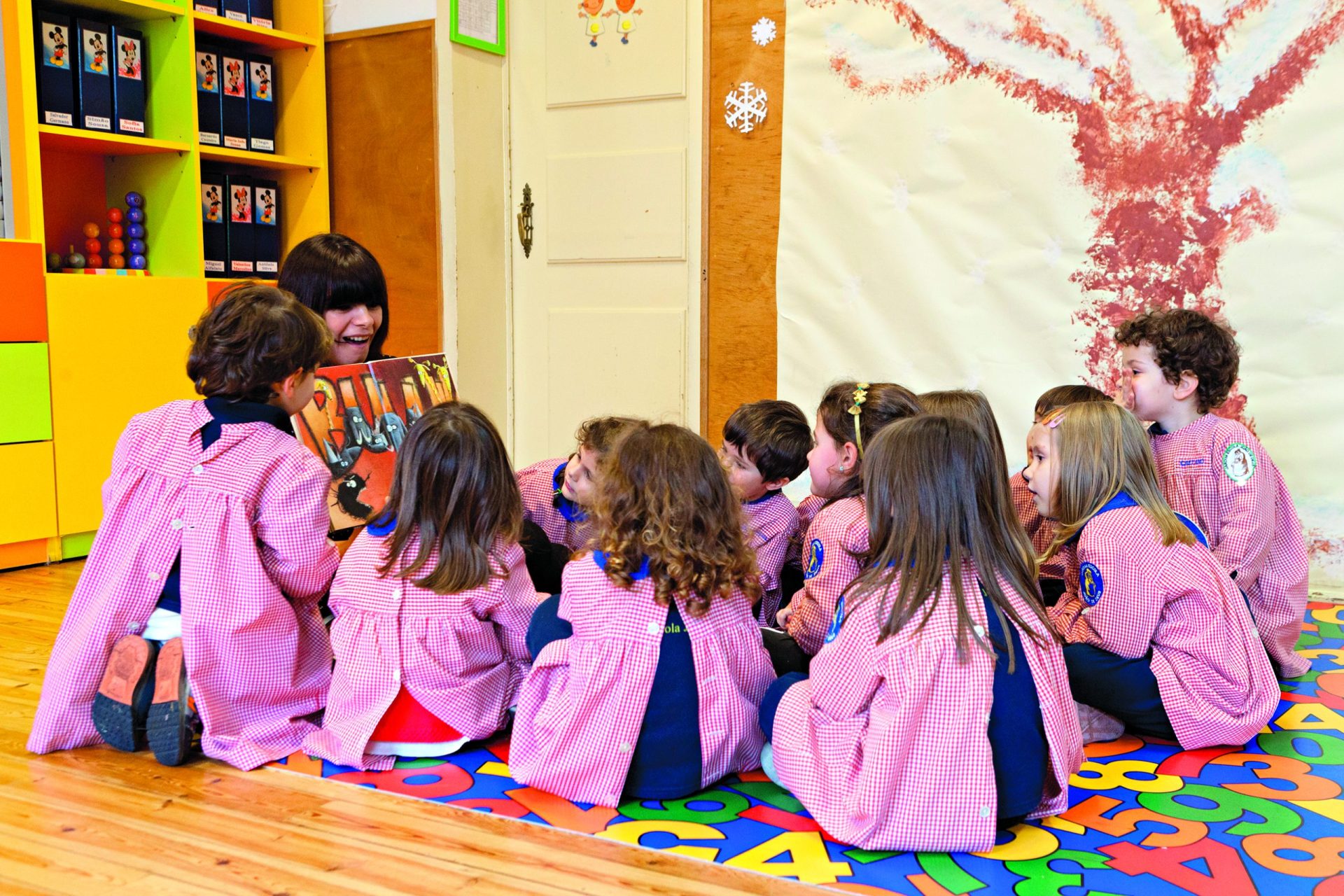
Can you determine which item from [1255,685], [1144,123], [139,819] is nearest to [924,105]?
[1144,123]

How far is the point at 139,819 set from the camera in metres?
1.78

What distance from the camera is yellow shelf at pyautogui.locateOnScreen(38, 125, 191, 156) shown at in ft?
11.5

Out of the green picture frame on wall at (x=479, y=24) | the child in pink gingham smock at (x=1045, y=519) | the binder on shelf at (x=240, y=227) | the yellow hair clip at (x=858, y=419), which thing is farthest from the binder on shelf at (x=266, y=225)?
the child in pink gingham smock at (x=1045, y=519)

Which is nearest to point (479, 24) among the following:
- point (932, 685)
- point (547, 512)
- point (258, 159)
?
point (258, 159)

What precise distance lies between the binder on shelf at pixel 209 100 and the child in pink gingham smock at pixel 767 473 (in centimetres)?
242

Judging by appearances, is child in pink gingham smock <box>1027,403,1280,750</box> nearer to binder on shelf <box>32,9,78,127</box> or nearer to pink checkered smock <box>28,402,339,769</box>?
pink checkered smock <box>28,402,339,769</box>

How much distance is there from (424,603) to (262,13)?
289 centimetres

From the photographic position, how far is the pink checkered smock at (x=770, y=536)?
2.45 metres

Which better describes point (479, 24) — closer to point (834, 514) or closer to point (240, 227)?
point (240, 227)

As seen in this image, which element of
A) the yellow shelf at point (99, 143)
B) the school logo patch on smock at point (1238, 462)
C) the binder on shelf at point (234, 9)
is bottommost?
the school logo patch on smock at point (1238, 462)

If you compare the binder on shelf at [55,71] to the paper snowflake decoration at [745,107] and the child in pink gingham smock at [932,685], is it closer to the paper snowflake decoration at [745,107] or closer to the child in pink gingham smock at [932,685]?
the paper snowflake decoration at [745,107]

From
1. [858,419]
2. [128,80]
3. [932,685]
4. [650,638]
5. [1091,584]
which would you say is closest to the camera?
[932,685]

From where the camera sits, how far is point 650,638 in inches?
72.9

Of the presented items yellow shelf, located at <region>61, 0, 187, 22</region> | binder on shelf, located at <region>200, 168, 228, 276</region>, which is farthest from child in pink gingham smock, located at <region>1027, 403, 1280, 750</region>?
yellow shelf, located at <region>61, 0, 187, 22</region>
